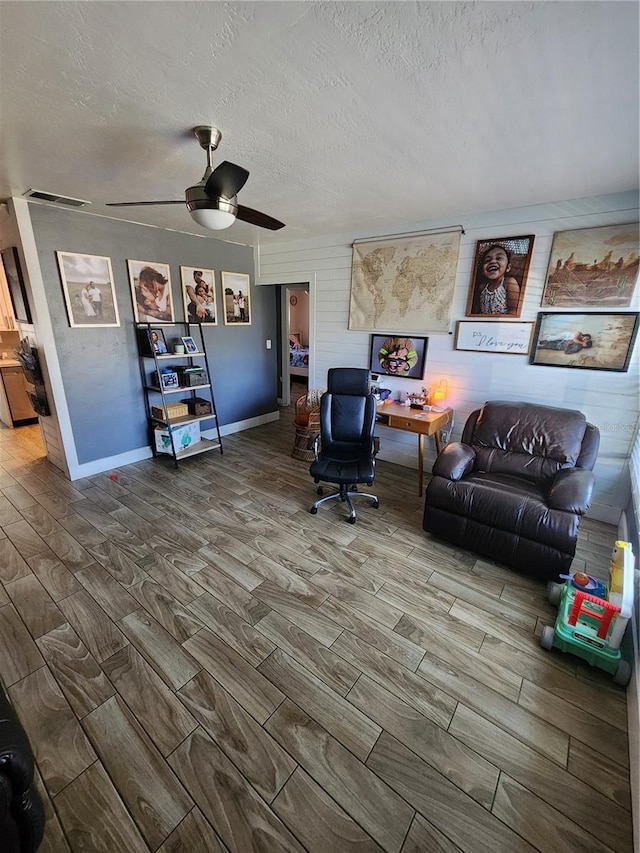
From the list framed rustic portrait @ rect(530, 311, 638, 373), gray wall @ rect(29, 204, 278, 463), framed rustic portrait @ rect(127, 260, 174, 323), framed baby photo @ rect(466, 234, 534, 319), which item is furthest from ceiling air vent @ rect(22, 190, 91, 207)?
framed rustic portrait @ rect(530, 311, 638, 373)

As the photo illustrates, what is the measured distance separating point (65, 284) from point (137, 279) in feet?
2.25

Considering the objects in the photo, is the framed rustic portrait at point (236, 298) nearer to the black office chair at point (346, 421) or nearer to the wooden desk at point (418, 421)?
the black office chair at point (346, 421)

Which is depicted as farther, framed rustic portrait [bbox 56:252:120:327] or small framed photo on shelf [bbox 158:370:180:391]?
small framed photo on shelf [bbox 158:370:180:391]

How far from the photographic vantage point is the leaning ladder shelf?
387 centimetres

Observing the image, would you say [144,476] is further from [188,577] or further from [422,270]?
[422,270]

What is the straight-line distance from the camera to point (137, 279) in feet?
12.2

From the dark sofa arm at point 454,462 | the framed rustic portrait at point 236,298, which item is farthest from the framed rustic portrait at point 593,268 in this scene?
the framed rustic portrait at point 236,298

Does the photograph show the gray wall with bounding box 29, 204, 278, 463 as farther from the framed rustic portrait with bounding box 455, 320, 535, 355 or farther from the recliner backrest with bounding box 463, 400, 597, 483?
the recliner backrest with bounding box 463, 400, 597, 483

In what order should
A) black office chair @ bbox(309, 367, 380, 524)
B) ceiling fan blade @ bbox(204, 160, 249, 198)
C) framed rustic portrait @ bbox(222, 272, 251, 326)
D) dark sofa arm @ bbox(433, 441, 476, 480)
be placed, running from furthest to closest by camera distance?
1. framed rustic portrait @ bbox(222, 272, 251, 326)
2. black office chair @ bbox(309, 367, 380, 524)
3. dark sofa arm @ bbox(433, 441, 476, 480)
4. ceiling fan blade @ bbox(204, 160, 249, 198)

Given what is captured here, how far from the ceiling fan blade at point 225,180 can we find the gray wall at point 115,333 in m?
2.29

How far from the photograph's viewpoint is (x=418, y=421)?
328 centimetres

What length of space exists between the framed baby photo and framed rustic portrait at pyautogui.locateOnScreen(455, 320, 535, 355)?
3.8 inches

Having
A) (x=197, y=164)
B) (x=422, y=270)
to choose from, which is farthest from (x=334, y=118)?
(x=422, y=270)

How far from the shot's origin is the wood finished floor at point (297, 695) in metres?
1.22
